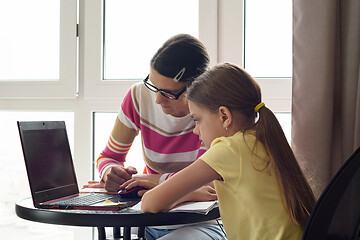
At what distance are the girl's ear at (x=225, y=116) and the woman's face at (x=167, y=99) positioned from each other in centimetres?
34

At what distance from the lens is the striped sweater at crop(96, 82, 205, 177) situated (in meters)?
1.74

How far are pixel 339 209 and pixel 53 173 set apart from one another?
92cm

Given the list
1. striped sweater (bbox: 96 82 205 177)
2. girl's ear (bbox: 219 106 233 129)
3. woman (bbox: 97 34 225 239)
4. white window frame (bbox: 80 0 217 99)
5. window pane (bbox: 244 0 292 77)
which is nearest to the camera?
girl's ear (bbox: 219 106 233 129)

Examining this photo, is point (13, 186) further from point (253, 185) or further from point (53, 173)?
point (253, 185)

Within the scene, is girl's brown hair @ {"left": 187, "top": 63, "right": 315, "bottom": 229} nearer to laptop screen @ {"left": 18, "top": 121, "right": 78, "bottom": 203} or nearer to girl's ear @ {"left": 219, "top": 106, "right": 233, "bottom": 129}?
girl's ear @ {"left": 219, "top": 106, "right": 233, "bottom": 129}

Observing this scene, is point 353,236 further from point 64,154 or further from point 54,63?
point 54,63

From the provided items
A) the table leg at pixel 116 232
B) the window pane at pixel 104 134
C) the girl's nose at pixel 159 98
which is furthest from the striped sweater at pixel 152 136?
the window pane at pixel 104 134

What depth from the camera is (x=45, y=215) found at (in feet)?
3.98

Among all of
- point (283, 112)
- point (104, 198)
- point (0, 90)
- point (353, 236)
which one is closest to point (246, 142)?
point (353, 236)

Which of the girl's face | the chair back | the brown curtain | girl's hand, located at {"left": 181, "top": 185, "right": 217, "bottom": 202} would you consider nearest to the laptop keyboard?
girl's hand, located at {"left": 181, "top": 185, "right": 217, "bottom": 202}

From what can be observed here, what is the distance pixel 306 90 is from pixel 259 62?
18.9 inches

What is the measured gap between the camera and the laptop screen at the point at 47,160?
135 cm

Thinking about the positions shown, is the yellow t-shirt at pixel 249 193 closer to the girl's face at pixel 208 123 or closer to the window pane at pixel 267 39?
the girl's face at pixel 208 123

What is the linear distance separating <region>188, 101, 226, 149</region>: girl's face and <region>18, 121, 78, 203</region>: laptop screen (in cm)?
48
